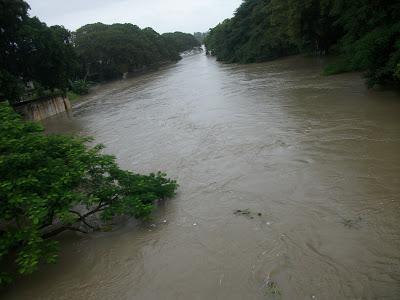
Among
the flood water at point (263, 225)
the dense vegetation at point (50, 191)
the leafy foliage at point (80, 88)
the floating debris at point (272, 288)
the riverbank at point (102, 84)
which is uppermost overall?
the dense vegetation at point (50, 191)

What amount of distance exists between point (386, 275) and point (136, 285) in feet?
11.6

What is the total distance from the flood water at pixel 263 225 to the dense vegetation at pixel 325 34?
2.39m

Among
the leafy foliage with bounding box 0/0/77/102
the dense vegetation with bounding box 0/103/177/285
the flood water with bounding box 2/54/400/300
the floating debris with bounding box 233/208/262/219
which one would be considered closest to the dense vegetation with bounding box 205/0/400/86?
the flood water with bounding box 2/54/400/300

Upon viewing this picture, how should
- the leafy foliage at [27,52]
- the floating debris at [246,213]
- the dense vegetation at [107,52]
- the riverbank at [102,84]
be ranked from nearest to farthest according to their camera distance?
the floating debris at [246,213] < the leafy foliage at [27,52] < the riverbank at [102,84] < the dense vegetation at [107,52]

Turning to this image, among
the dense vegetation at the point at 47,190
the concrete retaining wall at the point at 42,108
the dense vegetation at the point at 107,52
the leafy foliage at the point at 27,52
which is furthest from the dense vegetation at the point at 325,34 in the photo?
the concrete retaining wall at the point at 42,108

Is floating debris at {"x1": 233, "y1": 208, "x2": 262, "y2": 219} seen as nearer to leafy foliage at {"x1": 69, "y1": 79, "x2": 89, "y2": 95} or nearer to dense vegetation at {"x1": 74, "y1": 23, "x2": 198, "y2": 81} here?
leafy foliage at {"x1": 69, "y1": 79, "x2": 89, "y2": 95}

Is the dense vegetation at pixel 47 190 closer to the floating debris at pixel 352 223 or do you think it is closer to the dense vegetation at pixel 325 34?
the floating debris at pixel 352 223

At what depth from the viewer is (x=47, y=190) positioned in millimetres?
7441

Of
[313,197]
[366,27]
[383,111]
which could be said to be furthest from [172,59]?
[313,197]

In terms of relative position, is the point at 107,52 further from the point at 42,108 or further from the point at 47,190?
the point at 47,190

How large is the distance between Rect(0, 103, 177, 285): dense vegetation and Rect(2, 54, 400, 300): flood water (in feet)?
1.56

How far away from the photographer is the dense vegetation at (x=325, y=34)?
16234 millimetres

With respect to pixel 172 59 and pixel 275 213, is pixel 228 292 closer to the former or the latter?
pixel 275 213

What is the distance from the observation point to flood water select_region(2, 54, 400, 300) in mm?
5949
